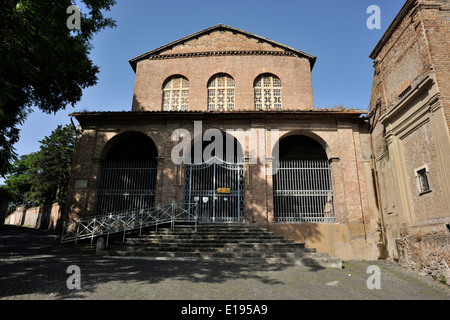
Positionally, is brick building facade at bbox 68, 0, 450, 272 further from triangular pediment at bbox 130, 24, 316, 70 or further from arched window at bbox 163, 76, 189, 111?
triangular pediment at bbox 130, 24, 316, 70

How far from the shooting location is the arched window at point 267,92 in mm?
15079

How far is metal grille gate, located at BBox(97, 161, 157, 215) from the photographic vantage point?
12.4 meters

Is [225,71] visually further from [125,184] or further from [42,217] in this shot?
[42,217]

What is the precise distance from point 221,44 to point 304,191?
9.94 metres

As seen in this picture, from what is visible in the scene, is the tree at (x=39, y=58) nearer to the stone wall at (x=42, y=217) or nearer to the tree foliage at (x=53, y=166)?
the stone wall at (x=42, y=217)

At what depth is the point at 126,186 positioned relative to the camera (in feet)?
41.7

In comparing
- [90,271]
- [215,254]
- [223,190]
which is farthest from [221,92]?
→ [90,271]

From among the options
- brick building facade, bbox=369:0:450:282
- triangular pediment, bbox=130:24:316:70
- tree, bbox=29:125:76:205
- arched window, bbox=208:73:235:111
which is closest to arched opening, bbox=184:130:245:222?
arched window, bbox=208:73:235:111

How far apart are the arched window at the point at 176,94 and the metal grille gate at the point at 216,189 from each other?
4.40 m

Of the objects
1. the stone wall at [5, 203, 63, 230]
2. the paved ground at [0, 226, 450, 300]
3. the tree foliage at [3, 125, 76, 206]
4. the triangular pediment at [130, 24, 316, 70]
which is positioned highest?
the triangular pediment at [130, 24, 316, 70]

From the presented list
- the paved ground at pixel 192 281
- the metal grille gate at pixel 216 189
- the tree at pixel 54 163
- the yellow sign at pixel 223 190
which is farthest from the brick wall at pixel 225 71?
the tree at pixel 54 163

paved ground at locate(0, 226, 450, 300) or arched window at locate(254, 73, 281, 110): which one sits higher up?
arched window at locate(254, 73, 281, 110)

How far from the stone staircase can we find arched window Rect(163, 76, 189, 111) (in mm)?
7236

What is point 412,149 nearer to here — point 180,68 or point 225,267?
point 225,267
